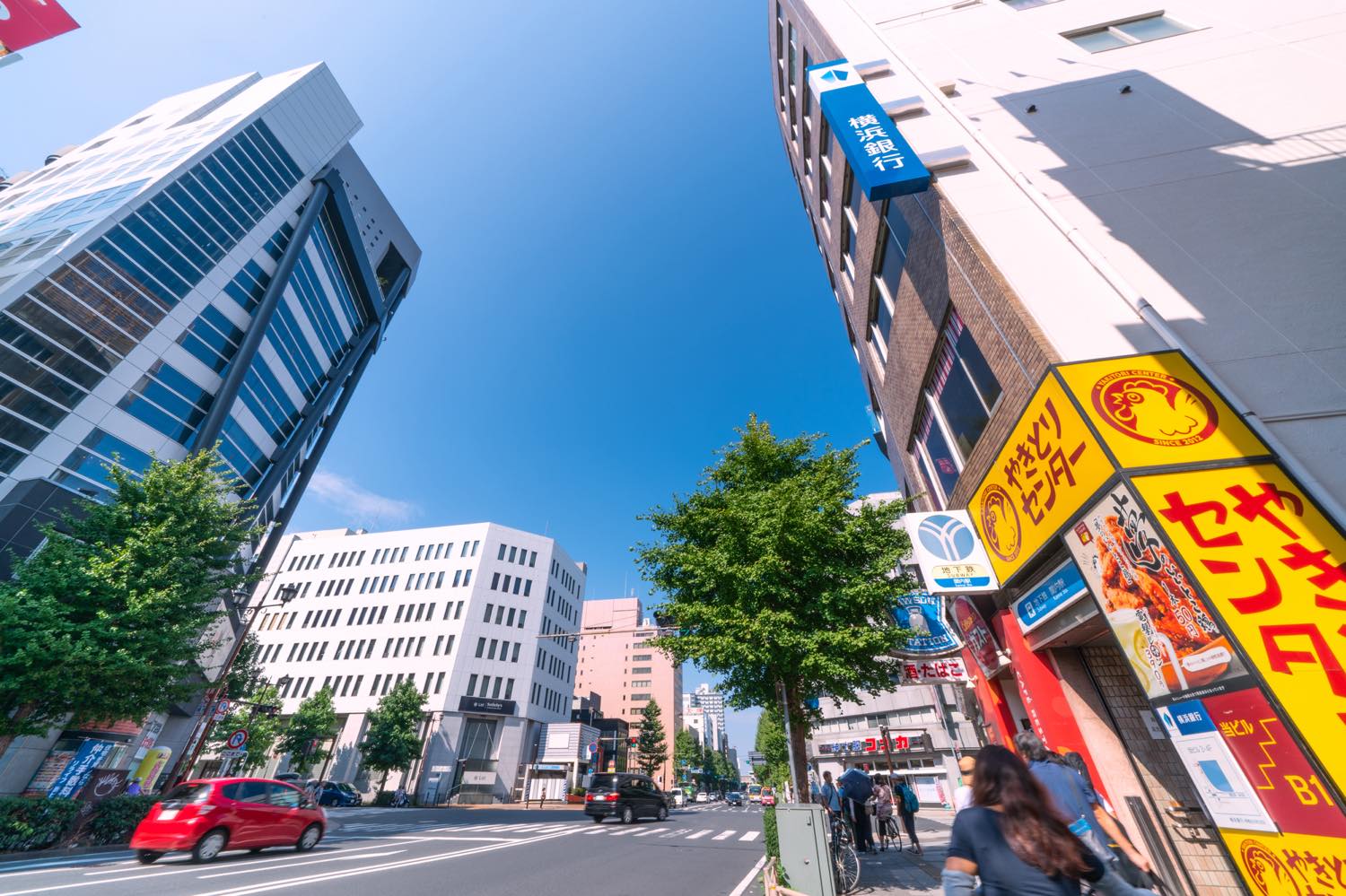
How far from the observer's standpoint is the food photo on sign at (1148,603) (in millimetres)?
4359

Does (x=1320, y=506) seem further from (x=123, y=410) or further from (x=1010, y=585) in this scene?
(x=123, y=410)

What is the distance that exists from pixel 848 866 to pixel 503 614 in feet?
148

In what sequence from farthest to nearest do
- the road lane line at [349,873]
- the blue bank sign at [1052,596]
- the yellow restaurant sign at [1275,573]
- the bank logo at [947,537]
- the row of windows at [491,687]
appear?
the row of windows at [491,687] < the bank logo at [947,537] < the road lane line at [349,873] < the blue bank sign at [1052,596] < the yellow restaurant sign at [1275,573]

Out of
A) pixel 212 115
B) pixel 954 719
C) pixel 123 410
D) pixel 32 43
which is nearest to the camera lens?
pixel 32 43

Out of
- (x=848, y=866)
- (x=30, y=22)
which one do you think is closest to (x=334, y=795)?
(x=848, y=866)

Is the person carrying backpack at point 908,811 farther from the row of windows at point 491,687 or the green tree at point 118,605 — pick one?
the row of windows at point 491,687

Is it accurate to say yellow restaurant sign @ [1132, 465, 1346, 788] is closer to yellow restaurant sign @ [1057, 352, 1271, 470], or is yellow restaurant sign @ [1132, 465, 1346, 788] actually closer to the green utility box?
yellow restaurant sign @ [1057, 352, 1271, 470]

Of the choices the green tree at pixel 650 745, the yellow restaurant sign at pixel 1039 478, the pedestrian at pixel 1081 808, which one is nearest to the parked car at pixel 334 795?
the green tree at pixel 650 745

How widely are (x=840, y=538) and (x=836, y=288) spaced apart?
480 inches

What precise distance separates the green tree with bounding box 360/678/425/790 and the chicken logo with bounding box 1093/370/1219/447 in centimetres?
4392

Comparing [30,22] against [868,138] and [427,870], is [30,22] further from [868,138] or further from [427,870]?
[427,870]

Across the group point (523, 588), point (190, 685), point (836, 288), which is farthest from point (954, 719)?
point (523, 588)

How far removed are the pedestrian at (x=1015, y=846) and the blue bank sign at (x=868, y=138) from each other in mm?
9174

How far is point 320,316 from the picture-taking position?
1401 inches
